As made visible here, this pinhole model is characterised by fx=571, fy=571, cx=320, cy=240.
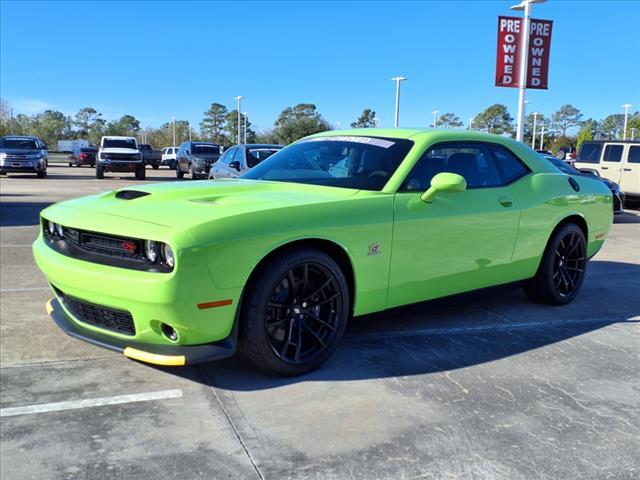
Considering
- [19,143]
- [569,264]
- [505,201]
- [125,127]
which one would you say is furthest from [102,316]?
[125,127]

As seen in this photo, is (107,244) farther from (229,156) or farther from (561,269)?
(229,156)

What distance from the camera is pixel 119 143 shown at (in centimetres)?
2395

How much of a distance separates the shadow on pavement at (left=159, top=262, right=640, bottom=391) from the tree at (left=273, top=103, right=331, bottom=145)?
6522cm

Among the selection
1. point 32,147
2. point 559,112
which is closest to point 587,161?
point 32,147

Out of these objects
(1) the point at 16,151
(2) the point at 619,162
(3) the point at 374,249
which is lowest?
(3) the point at 374,249

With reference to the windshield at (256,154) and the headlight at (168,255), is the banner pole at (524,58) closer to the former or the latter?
the windshield at (256,154)

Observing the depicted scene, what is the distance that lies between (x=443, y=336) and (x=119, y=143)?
2240cm

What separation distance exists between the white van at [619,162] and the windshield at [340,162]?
44.6ft

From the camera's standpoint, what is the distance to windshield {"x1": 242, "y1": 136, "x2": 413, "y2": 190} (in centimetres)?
385

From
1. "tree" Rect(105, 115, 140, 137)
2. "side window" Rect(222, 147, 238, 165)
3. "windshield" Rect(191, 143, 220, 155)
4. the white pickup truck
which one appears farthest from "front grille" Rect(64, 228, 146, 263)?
"tree" Rect(105, 115, 140, 137)

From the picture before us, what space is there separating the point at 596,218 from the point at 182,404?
4250mm

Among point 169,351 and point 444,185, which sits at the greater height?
point 444,185

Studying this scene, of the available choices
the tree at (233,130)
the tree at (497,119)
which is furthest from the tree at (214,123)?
the tree at (497,119)

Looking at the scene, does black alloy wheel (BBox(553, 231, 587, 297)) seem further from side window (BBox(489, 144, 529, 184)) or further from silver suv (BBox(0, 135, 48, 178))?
silver suv (BBox(0, 135, 48, 178))
